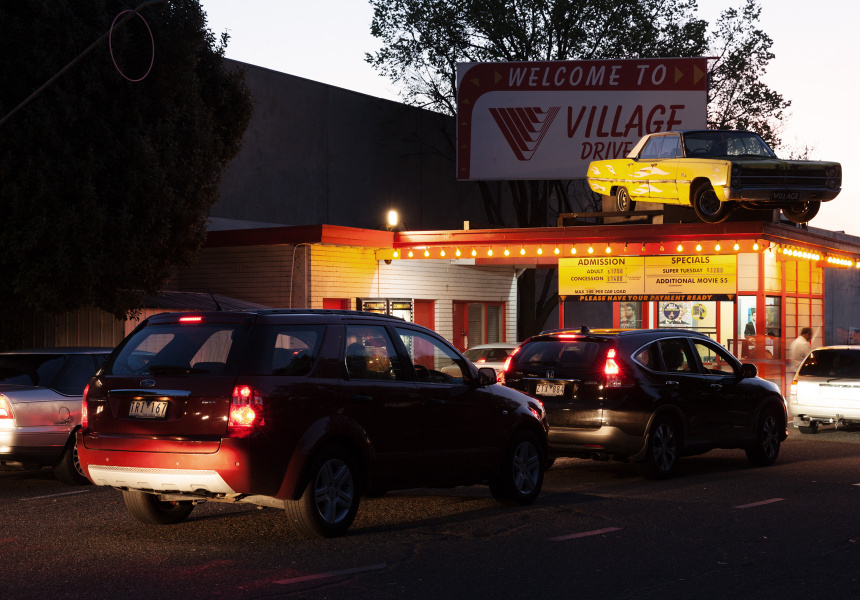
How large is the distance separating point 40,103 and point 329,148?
66.6 feet

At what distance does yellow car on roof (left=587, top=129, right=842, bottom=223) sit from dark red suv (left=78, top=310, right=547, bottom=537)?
13.2 m

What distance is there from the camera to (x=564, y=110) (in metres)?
33.2

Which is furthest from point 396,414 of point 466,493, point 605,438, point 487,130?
point 487,130

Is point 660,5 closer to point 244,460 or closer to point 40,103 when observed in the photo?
point 40,103

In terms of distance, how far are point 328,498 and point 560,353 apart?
4712 mm

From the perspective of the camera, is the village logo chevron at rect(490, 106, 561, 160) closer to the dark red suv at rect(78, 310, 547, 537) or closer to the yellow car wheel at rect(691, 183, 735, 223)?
the yellow car wheel at rect(691, 183, 735, 223)

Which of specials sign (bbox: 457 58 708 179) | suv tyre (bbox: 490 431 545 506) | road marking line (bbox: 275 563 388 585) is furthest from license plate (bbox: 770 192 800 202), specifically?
road marking line (bbox: 275 563 388 585)

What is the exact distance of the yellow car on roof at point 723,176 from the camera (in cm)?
2117

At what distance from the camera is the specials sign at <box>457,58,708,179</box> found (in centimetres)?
3281

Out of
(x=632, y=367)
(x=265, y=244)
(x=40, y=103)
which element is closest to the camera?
(x=632, y=367)

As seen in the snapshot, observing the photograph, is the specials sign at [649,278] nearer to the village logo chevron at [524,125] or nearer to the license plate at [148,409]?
the village logo chevron at [524,125]

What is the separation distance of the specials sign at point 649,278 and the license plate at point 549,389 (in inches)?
456

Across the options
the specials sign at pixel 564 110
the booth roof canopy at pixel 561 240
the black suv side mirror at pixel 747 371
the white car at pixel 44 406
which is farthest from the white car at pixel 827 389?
the specials sign at pixel 564 110

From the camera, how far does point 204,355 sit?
8367 mm
